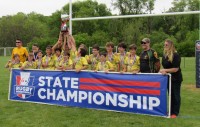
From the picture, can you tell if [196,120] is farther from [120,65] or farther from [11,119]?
[11,119]

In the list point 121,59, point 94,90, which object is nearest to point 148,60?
point 121,59

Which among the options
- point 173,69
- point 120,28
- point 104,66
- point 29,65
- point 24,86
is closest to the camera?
point 173,69

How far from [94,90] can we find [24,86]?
214 cm

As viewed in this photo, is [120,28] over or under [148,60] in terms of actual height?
over

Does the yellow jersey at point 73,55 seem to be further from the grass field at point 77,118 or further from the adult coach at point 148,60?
the adult coach at point 148,60

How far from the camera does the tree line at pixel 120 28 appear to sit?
140 ft

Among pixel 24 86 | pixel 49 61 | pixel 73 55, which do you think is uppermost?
pixel 73 55

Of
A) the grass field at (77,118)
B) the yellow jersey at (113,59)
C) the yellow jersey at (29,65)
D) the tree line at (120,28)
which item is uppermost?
the tree line at (120,28)

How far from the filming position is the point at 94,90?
7.39 metres

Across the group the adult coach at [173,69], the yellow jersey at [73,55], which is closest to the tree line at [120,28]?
the yellow jersey at [73,55]

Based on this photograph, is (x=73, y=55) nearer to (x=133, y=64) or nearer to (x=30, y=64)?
(x=30, y=64)

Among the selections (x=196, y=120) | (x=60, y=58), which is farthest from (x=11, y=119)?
(x=196, y=120)

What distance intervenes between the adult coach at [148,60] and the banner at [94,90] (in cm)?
32

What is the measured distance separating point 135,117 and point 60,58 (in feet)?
9.15
